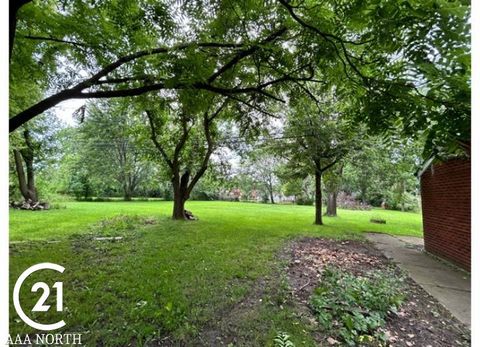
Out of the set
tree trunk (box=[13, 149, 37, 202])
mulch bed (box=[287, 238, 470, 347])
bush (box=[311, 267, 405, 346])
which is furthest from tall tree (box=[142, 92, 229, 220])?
bush (box=[311, 267, 405, 346])

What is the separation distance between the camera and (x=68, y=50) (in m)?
3.89

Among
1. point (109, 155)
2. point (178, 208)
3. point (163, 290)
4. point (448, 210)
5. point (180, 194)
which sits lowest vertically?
point (163, 290)

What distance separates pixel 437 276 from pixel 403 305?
2.02m

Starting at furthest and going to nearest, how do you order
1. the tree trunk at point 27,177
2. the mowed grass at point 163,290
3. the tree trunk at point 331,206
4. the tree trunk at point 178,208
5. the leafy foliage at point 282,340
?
the tree trunk at point 331,206
the tree trunk at point 27,177
the tree trunk at point 178,208
the mowed grass at point 163,290
the leafy foliage at point 282,340

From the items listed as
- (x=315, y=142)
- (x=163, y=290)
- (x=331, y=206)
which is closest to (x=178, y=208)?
(x=315, y=142)

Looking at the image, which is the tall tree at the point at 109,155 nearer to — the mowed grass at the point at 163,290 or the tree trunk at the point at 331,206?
the tree trunk at the point at 331,206

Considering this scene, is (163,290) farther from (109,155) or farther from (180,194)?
(109,155)

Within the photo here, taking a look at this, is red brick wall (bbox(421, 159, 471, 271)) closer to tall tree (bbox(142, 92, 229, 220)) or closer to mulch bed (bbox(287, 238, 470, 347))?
mulch bed (bbox(287, 238, 470, 347))

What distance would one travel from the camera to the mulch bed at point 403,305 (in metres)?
2.77

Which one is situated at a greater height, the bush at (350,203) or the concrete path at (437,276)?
the bush at (350,203)

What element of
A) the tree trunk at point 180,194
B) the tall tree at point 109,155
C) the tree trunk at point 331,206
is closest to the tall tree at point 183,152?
the tree trunk at point 180,194

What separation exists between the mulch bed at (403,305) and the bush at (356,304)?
116 mm

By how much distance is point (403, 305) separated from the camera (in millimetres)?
3480

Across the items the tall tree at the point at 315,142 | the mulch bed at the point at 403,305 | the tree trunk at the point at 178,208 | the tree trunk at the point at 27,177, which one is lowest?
the mulch bed at the point at 403,305
